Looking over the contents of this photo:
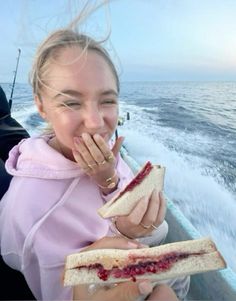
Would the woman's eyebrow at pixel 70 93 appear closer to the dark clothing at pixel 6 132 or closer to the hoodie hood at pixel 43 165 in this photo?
the hoodie hood at pixel 43 165

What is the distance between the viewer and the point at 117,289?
0.99m

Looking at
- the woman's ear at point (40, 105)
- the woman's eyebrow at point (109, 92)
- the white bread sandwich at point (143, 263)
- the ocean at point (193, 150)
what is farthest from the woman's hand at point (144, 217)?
the ocean at point (193, 150)

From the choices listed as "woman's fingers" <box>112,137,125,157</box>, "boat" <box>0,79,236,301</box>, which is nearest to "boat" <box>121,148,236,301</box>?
"boat" <box>0,79,236,301</box>

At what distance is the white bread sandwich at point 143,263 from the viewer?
99 cm

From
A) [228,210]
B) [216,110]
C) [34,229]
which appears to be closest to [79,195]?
[34,229]

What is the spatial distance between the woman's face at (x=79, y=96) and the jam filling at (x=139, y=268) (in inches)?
19.8

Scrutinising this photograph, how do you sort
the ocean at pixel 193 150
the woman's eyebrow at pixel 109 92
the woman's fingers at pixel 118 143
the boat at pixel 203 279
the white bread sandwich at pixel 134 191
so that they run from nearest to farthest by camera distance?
the white bread sandwich at pixel 134 191 < the woman's eyebrow at pixel 109 92 < the woman's fingers at pixel 118 143 < the boat at pixel 203 279 < the ocean at pixel 193 150

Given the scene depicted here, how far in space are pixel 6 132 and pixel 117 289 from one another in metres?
1.36

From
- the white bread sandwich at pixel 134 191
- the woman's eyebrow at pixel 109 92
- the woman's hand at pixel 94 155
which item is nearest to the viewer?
the white bread sandwich at pixel 134 191

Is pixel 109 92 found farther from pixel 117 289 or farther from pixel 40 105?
pixel 117 289

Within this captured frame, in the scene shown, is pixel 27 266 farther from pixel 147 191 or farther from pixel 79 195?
pixel 147 191

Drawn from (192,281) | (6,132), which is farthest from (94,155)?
(192,281)

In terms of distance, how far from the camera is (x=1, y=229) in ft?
4.46

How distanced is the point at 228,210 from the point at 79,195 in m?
3.35
